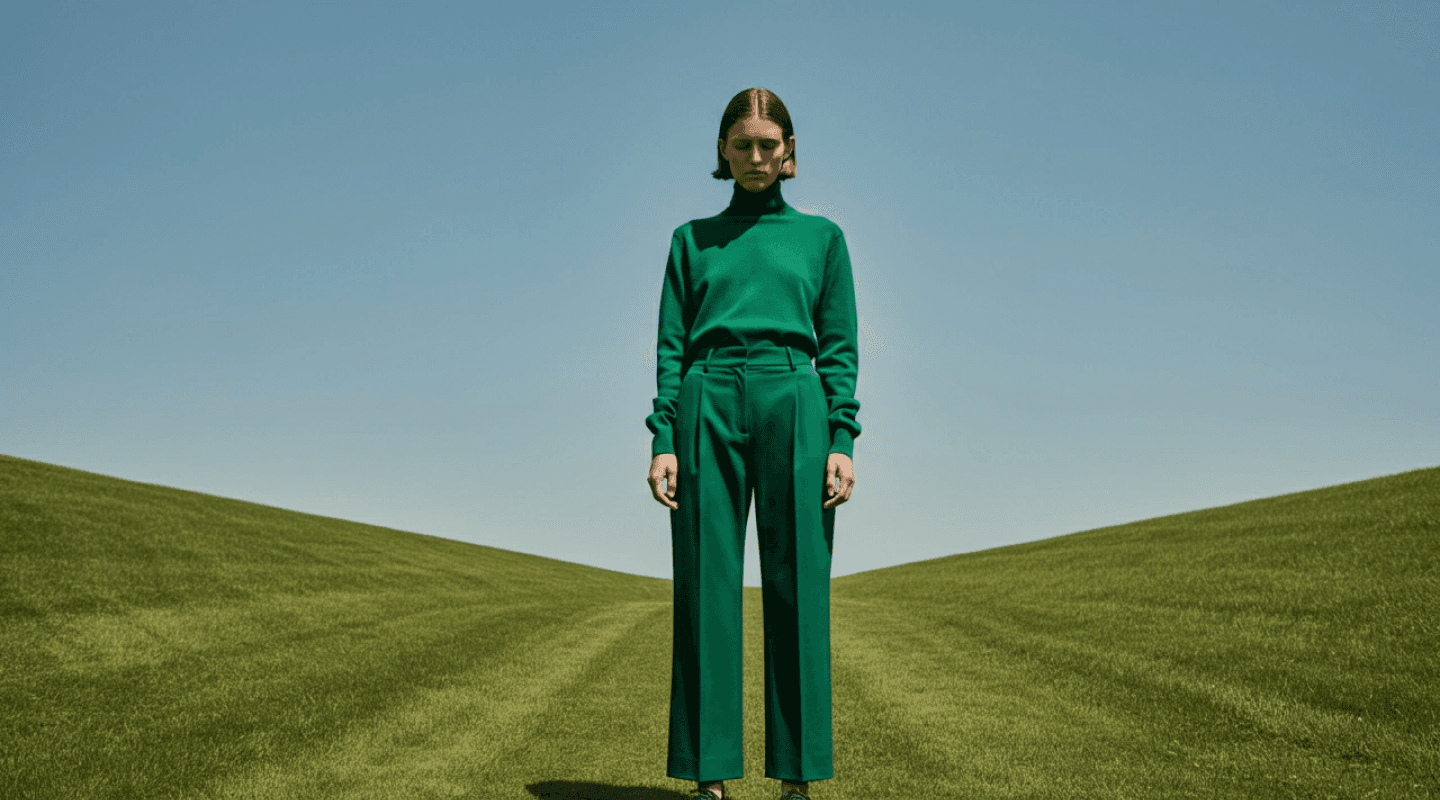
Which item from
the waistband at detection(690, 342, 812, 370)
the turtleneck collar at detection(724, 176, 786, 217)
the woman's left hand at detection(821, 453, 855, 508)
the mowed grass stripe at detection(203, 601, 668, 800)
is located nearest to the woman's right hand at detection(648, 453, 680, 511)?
the waistband at detection(690, 342, 812, 370)

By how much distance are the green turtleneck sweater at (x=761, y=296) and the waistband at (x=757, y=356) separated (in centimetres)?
4

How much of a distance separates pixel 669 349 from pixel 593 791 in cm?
247

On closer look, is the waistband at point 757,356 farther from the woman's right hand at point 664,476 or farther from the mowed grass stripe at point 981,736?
the mowed grass stripe at point 981,736

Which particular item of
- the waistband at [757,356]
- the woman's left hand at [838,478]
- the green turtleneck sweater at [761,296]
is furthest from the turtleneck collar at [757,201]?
the woman's left hand at [838,478]

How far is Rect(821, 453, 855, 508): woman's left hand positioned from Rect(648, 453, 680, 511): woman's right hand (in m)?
0.74

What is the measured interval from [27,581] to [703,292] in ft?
51.0

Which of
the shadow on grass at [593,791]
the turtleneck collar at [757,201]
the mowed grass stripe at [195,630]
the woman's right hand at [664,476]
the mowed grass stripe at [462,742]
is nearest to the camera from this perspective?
the woman's right hand at [664,476]

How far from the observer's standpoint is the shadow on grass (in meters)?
4.94

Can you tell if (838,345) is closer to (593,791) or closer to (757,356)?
(757,356)

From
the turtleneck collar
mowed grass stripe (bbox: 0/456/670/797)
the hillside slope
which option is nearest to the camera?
the turtleneck collar

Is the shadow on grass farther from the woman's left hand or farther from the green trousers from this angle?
the woman's left hand

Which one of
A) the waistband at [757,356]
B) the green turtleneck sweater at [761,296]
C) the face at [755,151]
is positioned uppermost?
the face at [755,151]

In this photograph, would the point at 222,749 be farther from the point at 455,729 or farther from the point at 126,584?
the point at 126,584

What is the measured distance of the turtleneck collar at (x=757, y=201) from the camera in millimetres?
4773
